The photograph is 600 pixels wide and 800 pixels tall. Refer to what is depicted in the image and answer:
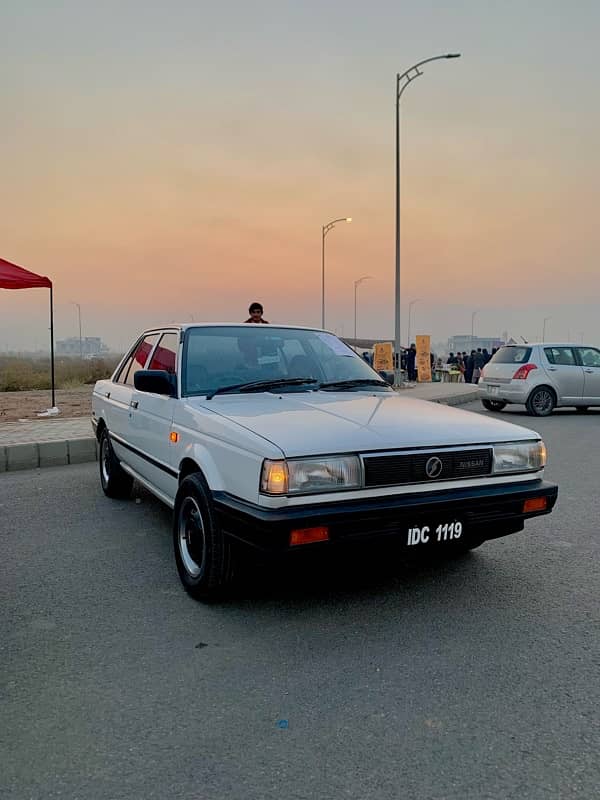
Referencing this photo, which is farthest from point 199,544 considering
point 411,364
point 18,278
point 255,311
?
Answer: point 411,364

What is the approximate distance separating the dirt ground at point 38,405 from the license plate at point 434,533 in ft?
30.8

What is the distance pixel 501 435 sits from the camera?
348 centimetres

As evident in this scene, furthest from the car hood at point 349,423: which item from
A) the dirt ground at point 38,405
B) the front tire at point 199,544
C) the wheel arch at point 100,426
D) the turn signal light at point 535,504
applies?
the dirt ground at point 38,405

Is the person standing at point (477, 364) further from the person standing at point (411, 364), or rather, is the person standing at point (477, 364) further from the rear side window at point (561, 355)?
the rear side window at point (561, 355)

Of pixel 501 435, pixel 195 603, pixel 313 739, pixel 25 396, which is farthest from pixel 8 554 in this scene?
pixel 25 396

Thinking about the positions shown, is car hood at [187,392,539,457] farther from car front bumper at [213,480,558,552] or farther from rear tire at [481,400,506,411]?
rear tire at [481,400,506,411]

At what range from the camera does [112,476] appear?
585 centimetres

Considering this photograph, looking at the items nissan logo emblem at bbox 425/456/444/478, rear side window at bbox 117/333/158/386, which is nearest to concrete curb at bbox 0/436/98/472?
rear side window at bbox 117/333/158/386

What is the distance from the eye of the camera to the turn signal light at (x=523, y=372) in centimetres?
1341

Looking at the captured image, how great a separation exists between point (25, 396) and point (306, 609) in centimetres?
1519

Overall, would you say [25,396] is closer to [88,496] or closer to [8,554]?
[88,496]

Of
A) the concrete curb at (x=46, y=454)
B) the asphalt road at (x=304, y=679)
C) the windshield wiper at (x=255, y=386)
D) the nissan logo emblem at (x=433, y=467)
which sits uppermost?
the windshield wiper at (x=255, y=386)

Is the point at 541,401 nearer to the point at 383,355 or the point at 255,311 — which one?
the point at 255,311

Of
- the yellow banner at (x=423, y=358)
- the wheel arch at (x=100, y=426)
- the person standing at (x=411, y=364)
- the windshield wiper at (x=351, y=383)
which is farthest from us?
the person standing at (x=411, y=364)
